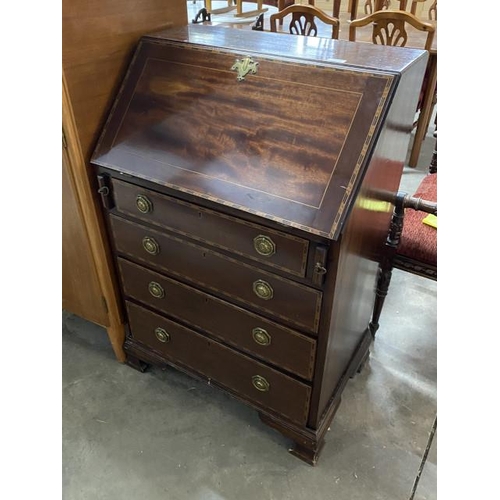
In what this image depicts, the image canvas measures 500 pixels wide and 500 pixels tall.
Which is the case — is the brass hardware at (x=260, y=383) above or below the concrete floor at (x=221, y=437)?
above

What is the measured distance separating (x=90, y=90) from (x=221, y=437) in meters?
1.10

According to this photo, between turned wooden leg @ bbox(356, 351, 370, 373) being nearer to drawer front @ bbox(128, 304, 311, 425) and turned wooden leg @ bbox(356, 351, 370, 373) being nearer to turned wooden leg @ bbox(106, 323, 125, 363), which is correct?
drawer front @ bbox(128, 304, 311, 425)

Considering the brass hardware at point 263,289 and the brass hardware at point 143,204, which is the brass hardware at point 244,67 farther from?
the brass hardware at point 263,289

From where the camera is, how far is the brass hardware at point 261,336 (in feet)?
3.95

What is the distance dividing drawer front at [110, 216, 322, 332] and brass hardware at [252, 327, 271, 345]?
7 cm

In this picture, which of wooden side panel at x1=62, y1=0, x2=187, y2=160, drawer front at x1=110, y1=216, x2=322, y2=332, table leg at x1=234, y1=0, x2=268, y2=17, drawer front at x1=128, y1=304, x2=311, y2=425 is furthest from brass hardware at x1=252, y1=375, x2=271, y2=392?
table leg at x1=234, y1=0, x2=268, y2=17

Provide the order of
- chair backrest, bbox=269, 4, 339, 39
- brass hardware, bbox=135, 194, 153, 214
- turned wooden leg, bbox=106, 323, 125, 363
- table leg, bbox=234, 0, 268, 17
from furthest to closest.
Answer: table leg, bbox=234, 0, 268, 17 → chair backrest, bbox=269, 4, 339, 39 → turned wooden leg, bbox=106, 323, 125, 363 → brass hardware, bbox=135, 194, 153, 214

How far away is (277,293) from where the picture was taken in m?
1.10

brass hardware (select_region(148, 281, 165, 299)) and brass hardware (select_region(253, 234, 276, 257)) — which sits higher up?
brass hardware (select_region(253, 234, 276, 257))

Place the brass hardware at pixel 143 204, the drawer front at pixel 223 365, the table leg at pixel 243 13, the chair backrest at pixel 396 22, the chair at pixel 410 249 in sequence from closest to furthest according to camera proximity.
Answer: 1. the brass hardware at pixel 143 204
2. the drawer front at pixel 223 365
3. the chair at pixel 410 249
4. the chair backrest at pixel 396 22
5. the table leg at pixel 243 13

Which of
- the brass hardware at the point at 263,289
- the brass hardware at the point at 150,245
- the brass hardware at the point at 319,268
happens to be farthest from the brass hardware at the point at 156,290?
the brass hardware at the point at 319,268

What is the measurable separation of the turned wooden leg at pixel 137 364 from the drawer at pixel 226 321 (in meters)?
0.31

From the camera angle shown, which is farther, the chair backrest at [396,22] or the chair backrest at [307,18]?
the chair backrest at [307,18]

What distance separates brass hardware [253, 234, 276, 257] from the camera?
1021 mm
